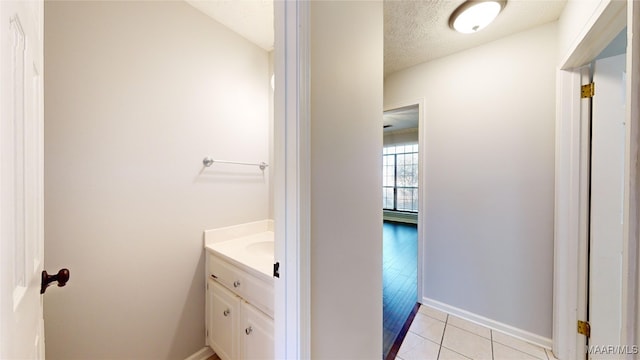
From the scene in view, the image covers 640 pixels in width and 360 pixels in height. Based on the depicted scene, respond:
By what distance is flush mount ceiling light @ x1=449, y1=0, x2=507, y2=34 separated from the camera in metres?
1.41

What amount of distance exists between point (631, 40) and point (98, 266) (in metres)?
2.29

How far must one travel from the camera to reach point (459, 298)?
1986 mm

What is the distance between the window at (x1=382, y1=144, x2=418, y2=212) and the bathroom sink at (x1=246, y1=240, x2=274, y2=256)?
4779mm

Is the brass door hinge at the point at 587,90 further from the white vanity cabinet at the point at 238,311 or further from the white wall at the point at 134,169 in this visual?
the white wall at the point at 134,169

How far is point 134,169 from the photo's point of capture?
127cm

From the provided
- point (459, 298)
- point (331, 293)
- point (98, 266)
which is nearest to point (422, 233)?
point (459, 298)

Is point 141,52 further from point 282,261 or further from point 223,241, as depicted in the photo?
point 282,261

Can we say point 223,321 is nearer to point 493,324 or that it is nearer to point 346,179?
point 346,179

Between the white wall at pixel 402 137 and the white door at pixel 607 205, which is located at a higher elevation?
the white wall at pixel 402 137

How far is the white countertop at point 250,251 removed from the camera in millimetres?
1196

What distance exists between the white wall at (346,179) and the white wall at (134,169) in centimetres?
106

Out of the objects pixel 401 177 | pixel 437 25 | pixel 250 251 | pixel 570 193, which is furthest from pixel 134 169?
pixel 401 177

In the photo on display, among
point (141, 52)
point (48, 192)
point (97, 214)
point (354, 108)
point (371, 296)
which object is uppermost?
point (141, 52)

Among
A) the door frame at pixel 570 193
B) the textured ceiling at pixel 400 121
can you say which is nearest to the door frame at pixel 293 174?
the door frame at pixel 570 193
